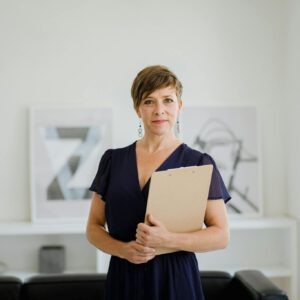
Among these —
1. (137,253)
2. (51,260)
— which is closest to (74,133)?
(51,260)

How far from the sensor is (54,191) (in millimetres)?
3215

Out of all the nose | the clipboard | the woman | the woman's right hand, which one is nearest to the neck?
the woman

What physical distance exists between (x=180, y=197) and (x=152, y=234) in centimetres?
14

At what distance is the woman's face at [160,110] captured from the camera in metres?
1.44

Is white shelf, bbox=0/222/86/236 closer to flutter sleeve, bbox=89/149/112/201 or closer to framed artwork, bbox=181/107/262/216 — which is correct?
framed artwork, bbox=181/107/262/216

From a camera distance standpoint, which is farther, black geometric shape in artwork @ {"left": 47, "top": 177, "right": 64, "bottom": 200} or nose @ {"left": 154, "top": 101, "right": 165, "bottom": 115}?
black geometric shape in artwork @ {"left": 47, "top": 177, "right": 64, "bottom": 200}

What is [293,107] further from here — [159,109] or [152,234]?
[152,234]

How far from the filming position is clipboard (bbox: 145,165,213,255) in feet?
4.37

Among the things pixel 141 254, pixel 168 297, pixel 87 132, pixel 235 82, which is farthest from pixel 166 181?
pixel 235 82

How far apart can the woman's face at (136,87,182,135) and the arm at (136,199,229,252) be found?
29cm

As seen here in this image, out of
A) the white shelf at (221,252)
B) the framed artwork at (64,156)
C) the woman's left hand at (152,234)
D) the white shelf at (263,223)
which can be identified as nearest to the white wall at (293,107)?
the white shelf at (263,223)

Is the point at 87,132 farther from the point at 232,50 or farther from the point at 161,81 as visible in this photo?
the point at 161,81

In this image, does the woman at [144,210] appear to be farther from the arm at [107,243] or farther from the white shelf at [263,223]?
the white shelf at [263,223]

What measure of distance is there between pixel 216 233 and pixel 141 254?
0.80 ft
